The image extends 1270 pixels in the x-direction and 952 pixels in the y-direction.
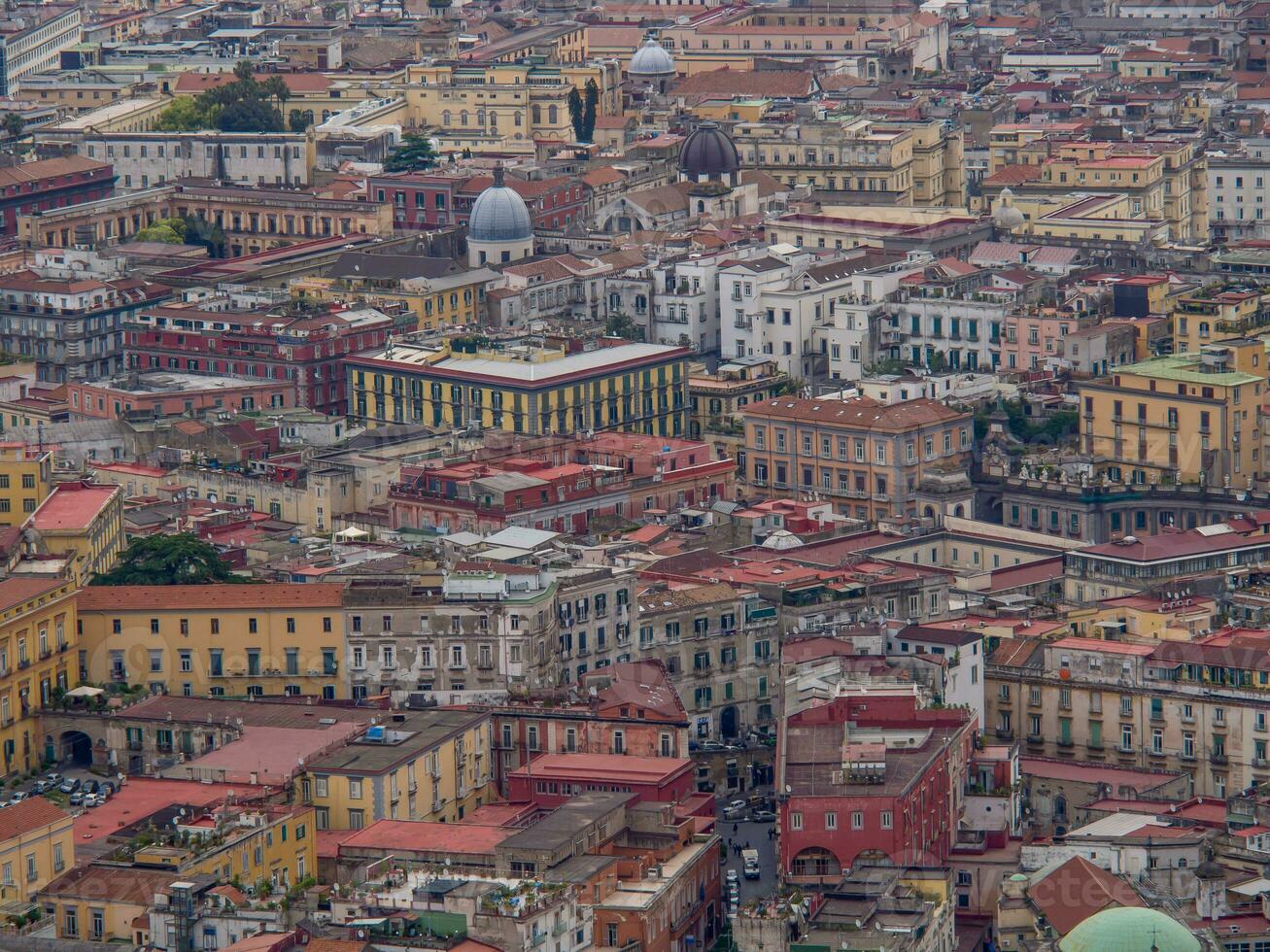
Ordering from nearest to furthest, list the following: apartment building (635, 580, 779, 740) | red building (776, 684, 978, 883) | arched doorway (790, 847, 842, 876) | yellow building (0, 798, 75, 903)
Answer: yellow building (0, 798, 75, 903)
red building (776, 684, 978, 883)
arched doorway (790, 847, 842, 876)
apartment building (635, 580, 779, 740)

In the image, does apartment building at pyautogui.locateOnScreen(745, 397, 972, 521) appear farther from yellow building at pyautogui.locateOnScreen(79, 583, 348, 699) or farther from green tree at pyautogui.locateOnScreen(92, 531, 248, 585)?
yellow building at pyautogui.locateOnScreen(79, 583, 348, 699)

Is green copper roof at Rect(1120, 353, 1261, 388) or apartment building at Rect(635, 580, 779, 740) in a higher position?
green copper roof at Rect(1120, 353, 1261, 388)

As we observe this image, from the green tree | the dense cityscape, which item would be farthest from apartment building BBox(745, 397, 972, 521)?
the green tree

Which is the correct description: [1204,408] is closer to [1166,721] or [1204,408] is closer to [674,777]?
[1166,721]

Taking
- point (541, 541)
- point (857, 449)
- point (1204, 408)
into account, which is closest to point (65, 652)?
point (541, 541)

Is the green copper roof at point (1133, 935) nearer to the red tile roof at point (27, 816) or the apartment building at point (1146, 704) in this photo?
the apartment building at point (1146, 704)

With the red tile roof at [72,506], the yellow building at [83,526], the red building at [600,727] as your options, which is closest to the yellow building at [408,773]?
the red building at [600,727]

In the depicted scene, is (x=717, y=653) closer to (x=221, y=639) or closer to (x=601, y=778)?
(x=601, y=778)
